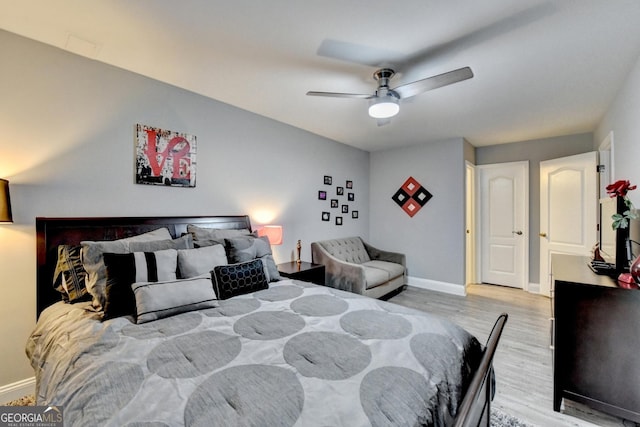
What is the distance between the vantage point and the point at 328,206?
4387 millimetres

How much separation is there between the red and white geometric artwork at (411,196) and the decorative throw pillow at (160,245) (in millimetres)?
3631

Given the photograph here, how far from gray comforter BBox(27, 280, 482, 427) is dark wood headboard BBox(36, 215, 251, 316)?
1.08ft

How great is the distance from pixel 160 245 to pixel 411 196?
12.9ft

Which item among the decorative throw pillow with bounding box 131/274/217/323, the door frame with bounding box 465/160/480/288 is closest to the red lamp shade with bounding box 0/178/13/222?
the decorative throw pillow with bounding box 131/274/217/323

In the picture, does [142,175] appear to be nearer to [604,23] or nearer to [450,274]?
[604,23]

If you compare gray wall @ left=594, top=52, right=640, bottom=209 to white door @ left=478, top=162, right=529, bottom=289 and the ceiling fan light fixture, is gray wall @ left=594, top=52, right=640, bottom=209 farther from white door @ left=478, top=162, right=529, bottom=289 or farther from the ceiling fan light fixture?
the ceiling fan light fixture

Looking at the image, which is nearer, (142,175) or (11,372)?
(11,372)

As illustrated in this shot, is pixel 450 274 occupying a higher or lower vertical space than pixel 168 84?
lower

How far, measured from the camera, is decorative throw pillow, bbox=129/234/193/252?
1962 mm

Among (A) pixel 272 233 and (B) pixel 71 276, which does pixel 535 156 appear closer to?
(A) pixel 272 233

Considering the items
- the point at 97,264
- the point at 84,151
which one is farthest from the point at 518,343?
the point at 84,151

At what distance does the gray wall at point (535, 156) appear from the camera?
414 cm

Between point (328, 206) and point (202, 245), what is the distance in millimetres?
2367

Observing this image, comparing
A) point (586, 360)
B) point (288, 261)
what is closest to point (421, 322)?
point (586, 360)
